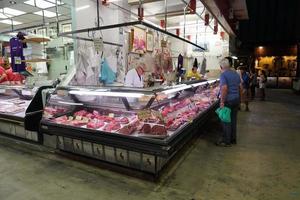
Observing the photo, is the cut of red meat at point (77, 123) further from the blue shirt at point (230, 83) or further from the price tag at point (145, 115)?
the blue shirt at point (230, 83)

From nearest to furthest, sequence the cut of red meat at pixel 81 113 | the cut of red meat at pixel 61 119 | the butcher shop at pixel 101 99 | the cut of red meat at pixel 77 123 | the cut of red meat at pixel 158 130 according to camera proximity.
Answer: the cut of red meat at pixel 158 130 < the butcher shop at pixel 101 99 < the cut of red meat at pixel 77 123 < the cut of red meat at pixel 61 119 < the cut of red meat at pixel 81 113

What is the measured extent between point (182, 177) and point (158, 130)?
812mm

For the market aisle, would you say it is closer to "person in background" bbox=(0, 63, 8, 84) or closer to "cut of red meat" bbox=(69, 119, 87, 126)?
"cut of red meat" bbox=(69, 119, 87, 126)

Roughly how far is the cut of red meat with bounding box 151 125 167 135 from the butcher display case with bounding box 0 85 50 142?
2136 mm

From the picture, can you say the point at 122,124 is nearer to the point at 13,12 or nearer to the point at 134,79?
the point at 134,79

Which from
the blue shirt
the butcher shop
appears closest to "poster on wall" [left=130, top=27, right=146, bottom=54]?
the butcher shop

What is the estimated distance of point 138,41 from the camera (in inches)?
322

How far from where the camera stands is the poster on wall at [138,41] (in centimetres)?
779

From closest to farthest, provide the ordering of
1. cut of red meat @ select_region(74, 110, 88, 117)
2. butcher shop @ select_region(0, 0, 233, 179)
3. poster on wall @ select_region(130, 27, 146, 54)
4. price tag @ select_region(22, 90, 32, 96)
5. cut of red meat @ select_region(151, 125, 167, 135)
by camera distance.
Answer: cut of red meat @ select_region(151, 125, 167, 135)
butcher shop @ select_region(0, 0, 233, 179)
cut of red meat @ select_region(74, 110, 88, 117)
price tag @ select_region(22, 90, 32, 96)
poster on wall @ select_region(130, 27, 146, 54)

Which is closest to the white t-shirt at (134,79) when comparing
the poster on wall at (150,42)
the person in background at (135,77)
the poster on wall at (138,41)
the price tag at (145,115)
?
the person in background at (135,77)

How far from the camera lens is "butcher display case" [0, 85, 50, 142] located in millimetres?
3850

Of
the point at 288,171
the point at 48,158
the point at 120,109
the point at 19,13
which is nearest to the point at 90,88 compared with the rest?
the point at 120,109

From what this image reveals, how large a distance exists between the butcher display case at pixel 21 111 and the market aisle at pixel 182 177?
0.28 m

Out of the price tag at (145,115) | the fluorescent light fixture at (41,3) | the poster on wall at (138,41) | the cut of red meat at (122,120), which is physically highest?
the fluorescent light fixture at (41,3)
